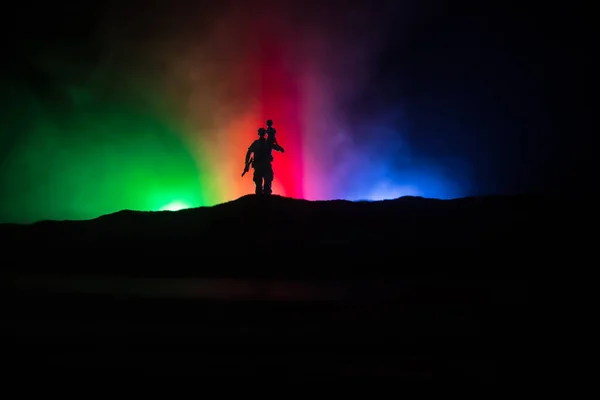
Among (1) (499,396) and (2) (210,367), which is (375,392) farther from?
(2) (210,367)

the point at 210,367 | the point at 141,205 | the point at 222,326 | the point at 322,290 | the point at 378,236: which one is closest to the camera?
the point at 210,367

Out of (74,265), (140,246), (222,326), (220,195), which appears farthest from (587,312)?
(220,195)

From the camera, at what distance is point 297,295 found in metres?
2.89

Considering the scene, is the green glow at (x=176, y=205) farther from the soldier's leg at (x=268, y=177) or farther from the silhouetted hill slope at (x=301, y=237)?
the silhouetted hill slope at (x=301, y=237)

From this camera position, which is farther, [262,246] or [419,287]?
[262,246]

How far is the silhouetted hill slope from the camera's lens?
17.4 ft

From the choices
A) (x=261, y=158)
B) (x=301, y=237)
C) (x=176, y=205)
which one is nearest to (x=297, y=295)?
(x=301, y=237)

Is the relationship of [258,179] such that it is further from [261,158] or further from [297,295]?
[297,295]

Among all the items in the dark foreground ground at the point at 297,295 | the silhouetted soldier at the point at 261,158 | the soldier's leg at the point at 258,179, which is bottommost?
the dark foreground ground at the point at 297,295

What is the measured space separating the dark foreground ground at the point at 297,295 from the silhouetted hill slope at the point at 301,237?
0.12ft

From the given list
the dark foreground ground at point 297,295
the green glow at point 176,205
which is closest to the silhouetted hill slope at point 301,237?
the dark foreground ground at point 297,295

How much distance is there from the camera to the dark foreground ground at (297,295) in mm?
1462

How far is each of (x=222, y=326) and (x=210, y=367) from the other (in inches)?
23.5

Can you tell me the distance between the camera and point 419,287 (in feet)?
11.4
